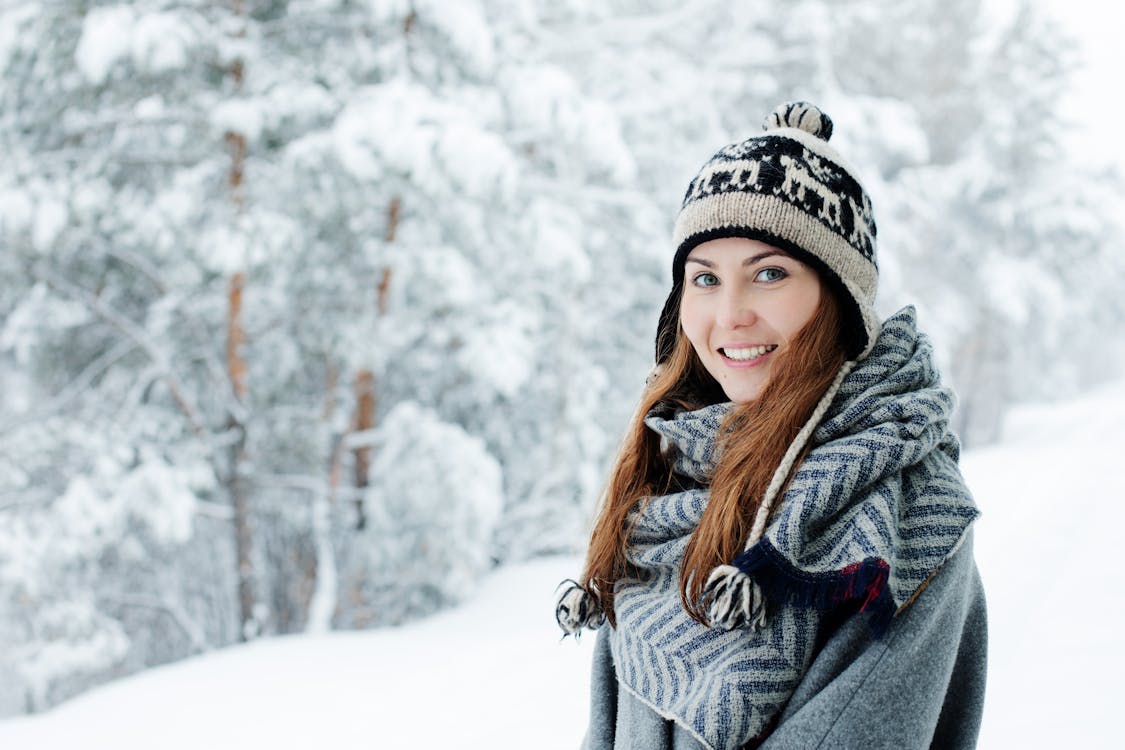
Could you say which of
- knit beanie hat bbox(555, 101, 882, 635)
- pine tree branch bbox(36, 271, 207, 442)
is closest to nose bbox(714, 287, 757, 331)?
knit beanie hat bbox(555, 101, 882, 635)

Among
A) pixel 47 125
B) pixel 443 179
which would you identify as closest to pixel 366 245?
pixel 443 179

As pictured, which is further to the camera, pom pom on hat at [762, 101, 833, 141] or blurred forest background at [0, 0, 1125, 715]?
blurred forest background at [0, 0, 1125, 715]

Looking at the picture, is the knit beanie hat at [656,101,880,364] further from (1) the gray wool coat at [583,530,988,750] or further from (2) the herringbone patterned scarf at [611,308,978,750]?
(1) the gray wool coat at [583,530,988,750]

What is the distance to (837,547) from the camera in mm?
1063

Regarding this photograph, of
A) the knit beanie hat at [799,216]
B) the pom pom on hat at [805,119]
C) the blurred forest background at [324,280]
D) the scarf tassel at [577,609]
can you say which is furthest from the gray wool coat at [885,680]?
the blurred forest background at [324,280]

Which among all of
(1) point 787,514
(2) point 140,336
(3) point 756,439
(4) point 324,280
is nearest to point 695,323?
(3) point 756,439

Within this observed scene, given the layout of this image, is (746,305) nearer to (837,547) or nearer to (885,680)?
(837,547)

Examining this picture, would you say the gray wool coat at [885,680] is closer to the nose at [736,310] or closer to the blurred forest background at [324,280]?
→ the nose at [736,310]

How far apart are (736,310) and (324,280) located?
17.5ft

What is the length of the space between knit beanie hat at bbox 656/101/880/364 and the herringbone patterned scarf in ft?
0.35

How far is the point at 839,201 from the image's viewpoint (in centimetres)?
126

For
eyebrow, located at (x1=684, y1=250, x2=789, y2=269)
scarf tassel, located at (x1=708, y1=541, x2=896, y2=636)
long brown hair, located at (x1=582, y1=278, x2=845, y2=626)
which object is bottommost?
scarf tassel, located at (x1=708, y1=541, x2=896, y2=636)

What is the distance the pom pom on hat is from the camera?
1.36 meters

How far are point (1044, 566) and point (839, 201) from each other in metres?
3.81
